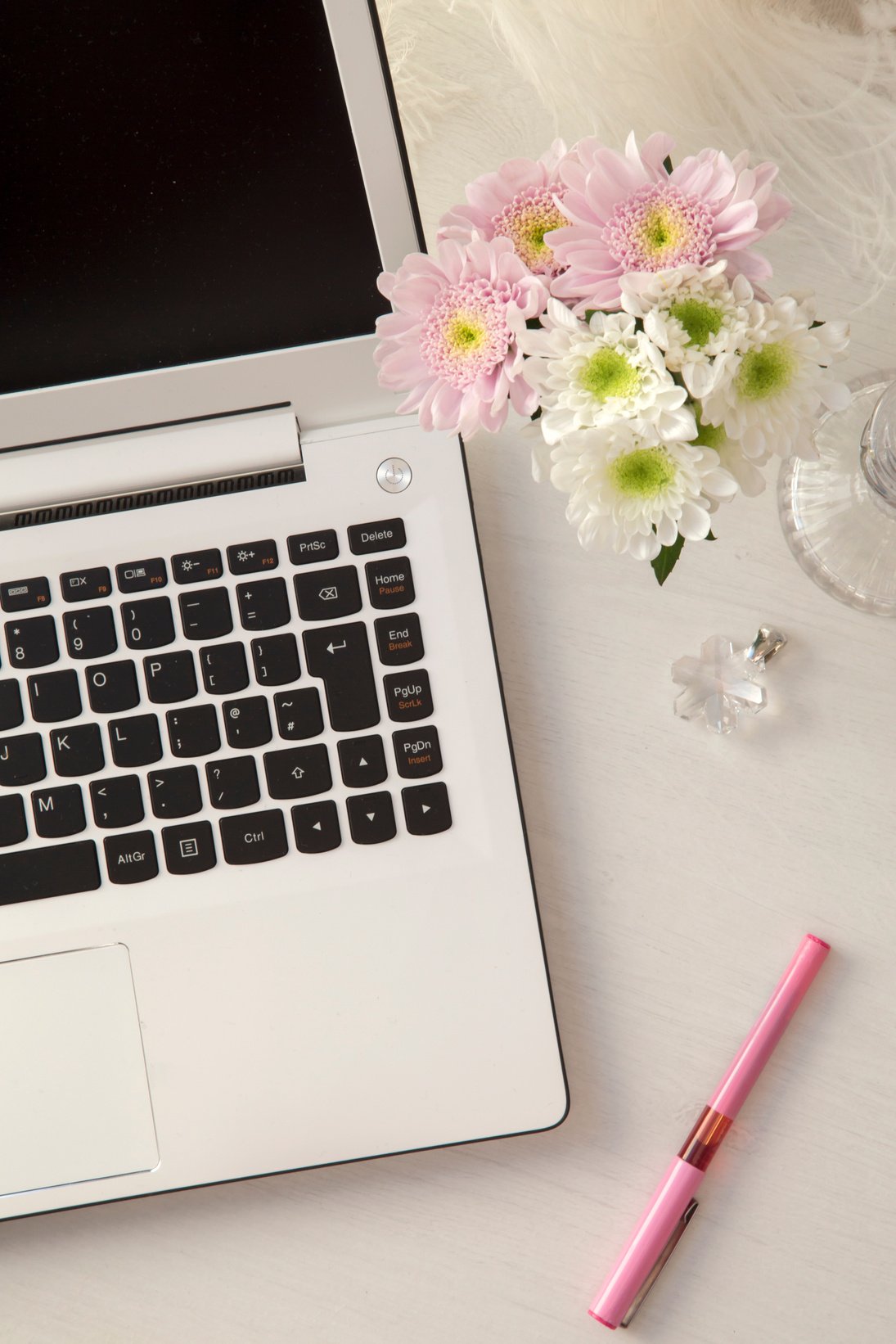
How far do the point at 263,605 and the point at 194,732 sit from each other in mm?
63

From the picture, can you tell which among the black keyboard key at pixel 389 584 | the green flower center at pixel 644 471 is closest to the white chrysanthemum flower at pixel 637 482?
the green flower center at pixel 644 471

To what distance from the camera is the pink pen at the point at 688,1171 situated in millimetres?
467

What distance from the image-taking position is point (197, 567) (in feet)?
1.51

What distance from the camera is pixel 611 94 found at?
50cm

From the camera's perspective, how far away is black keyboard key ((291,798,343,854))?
17.7 inches

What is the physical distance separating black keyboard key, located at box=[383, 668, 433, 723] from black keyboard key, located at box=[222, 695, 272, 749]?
2.1 inches

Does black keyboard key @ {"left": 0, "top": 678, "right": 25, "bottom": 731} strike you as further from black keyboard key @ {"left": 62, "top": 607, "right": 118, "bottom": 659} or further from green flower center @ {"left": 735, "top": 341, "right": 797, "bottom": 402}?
green flower center @ {"left": 735, "top": 341, "right": 797, "bottom": 402}

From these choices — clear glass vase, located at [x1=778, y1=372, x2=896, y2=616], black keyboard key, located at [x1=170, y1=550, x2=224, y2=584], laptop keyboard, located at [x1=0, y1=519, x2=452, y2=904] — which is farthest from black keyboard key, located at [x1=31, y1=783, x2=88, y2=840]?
clear glass vase, located at [x1=778, y1=372, x2=896, y2=616]

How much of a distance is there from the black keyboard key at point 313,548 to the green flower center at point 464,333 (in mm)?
140

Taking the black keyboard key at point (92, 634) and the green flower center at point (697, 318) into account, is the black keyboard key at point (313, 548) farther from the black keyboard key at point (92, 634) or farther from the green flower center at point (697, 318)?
the green flower center at point (697, 318)

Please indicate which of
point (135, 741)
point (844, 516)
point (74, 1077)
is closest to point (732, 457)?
point (844, 516)

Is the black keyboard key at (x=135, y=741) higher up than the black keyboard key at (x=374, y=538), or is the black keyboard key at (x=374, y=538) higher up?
the black keyboard key at (x=374, y=538)

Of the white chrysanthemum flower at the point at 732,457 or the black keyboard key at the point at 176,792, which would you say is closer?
the white chrysanthemum flower at the point at 732,457

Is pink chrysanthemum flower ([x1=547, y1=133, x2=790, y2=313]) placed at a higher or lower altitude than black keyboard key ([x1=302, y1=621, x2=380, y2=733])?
higher
